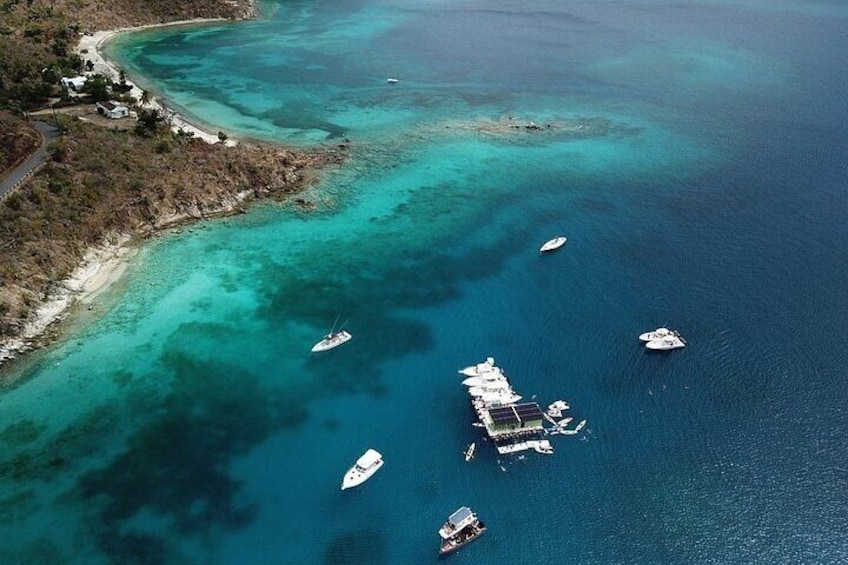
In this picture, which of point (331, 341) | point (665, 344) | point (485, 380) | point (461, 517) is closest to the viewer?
point (461, 517)

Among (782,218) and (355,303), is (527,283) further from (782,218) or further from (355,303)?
(782,218)

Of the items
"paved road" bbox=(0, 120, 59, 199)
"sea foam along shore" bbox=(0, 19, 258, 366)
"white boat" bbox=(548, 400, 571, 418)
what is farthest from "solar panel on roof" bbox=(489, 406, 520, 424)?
"paved road" bbox=(0, 120, 59, 199)

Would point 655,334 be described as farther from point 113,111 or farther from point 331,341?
point 113,111

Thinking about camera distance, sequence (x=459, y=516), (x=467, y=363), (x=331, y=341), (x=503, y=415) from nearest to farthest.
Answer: (x=459, y=516) → (x=503, y=415) → (x=467, y=363) → (x=331, y=341)

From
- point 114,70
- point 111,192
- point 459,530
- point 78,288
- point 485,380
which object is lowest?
point 459,530

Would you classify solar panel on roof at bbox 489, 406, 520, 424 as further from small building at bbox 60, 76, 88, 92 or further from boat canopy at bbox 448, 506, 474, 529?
small building at bbox 60, 76, 88, 92

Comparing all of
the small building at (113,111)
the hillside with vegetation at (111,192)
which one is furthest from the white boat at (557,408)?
the small building at (113,111)

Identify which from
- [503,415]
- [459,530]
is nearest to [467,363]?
[503,415]
